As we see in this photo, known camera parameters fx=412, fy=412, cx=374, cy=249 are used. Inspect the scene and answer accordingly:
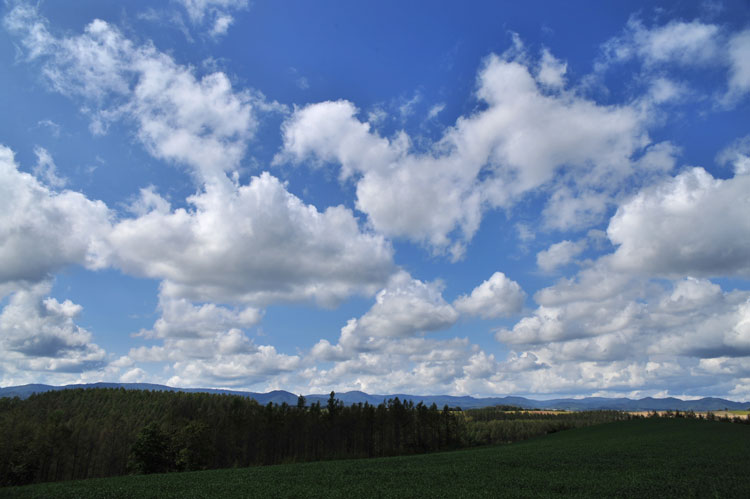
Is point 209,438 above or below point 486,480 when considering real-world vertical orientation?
below

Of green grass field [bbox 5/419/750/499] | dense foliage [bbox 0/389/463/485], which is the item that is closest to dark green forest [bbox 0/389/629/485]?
dense foliage [bbox 0/389/463/485]

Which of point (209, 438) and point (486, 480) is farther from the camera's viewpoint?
point (209, 438)

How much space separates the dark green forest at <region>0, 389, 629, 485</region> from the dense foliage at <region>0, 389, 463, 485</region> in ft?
0.64

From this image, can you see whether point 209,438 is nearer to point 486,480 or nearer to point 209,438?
point 209,438

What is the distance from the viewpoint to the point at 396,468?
60656 mm

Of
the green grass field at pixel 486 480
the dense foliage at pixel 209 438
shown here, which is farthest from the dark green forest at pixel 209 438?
the green grass field at pixel 486 480

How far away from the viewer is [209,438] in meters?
92.1

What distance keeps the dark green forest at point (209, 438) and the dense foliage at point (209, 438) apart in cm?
19

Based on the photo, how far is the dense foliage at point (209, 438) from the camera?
82000 millimetres

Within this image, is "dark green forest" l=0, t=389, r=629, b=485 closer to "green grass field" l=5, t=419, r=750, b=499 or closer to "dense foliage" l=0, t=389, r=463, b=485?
"dense foliage" l=0, t=389, r=463, b=485

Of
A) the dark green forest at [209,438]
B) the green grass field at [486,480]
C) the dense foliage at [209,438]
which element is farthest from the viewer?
the dark green forest at [209,438]

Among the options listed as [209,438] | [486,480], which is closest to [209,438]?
[209,438]

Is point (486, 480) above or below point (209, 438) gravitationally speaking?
above

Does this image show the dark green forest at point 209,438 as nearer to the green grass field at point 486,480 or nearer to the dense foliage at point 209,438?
the dense foliage at point 209,438
